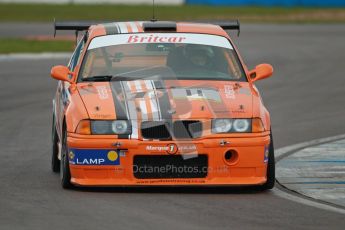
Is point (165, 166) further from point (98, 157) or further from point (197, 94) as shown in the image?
point (197, 94)

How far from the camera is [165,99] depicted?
10.5 meters

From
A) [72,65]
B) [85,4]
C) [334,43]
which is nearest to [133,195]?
[72,65]

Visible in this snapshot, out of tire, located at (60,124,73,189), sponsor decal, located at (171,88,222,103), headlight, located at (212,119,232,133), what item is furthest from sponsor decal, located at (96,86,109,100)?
headlight, located at (212,119,232,133)

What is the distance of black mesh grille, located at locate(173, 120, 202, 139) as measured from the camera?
10.2 meters

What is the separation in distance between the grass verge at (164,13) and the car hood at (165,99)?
1166 inches

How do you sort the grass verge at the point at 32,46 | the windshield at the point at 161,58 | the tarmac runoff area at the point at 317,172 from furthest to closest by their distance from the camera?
the grass verge at the point at 32,46 < the windshield at the point at 161,58 < the tarmac runoff area at the point at 317,172

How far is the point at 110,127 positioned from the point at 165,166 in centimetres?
55

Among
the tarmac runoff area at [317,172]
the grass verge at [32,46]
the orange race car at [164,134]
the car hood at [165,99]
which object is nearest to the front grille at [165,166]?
the orange race car at [164,134]

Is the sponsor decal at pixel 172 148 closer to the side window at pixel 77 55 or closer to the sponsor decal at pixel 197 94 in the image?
the sponsor decal at pixel 197 94

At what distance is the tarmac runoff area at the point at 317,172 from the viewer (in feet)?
34.9

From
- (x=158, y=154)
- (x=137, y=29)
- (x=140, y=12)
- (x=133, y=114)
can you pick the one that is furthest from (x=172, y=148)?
(x=140, y=12)

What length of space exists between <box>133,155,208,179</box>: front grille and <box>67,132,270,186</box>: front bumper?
32 mm

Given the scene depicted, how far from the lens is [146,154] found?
10133mm

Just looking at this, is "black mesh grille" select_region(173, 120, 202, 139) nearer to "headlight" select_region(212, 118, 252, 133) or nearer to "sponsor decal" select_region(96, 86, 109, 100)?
"headlight" select_region(212, 118, 252, 133)
